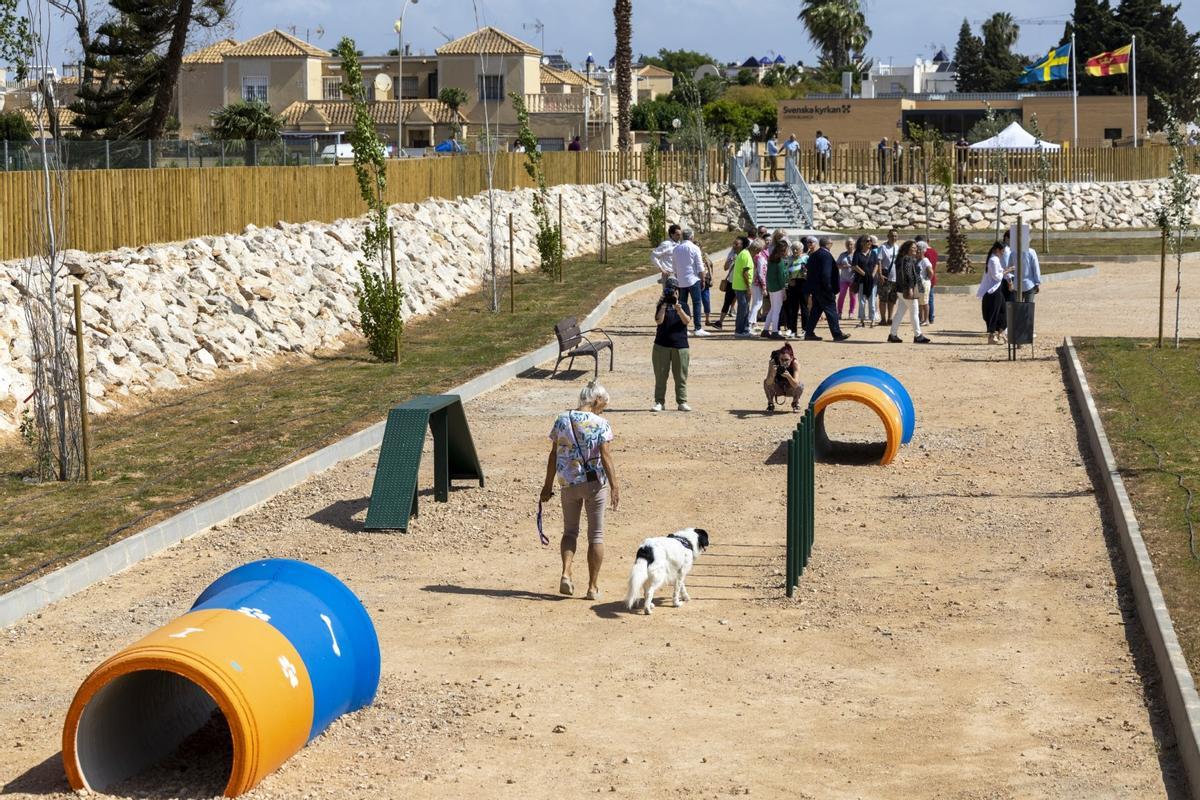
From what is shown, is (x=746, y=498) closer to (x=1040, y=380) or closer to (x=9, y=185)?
(x=1040, y=380)

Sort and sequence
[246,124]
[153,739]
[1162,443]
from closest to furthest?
1. [153,739]
2. [1162,443]
3. [246,124]

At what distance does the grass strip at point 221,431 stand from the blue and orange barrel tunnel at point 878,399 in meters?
5.00

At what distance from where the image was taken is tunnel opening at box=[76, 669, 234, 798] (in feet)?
26.1

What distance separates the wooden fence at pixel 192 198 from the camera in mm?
20828

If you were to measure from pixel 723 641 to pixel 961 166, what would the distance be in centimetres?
4617

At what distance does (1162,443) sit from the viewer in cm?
1655

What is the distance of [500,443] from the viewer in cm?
1759

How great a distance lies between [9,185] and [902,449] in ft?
37.9

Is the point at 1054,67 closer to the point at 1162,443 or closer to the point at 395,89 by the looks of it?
the point at 395,89

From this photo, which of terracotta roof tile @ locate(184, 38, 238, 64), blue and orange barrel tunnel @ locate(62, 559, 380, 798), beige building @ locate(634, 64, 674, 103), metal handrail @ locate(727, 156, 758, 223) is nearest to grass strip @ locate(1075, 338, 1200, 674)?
blue and orange barrel tunnel @ locate(62, 559, 380, 798)

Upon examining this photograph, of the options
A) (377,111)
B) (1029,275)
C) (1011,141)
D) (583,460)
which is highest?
(377,111)

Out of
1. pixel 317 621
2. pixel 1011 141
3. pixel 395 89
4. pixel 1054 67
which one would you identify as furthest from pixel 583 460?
pixel 395 89

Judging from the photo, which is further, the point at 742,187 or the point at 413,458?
the point at 742,187

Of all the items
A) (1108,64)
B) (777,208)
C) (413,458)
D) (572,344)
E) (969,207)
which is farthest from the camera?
(1108,64)
